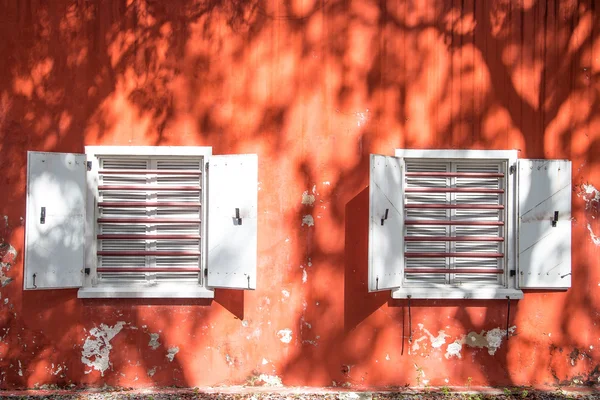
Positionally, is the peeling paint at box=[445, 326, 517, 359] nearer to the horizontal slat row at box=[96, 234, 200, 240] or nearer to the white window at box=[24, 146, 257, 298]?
the white window at box=[24, 146, 257, 298]

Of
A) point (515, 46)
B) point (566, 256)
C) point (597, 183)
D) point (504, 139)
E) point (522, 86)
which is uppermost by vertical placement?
point (515, 46)

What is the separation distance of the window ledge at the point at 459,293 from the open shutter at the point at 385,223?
21 cm

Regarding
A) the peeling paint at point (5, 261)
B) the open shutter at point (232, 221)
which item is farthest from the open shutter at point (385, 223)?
the peeling paint at point (5, 261)

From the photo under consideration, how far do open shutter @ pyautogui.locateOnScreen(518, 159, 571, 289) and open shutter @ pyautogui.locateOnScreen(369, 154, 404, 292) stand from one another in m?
1.20

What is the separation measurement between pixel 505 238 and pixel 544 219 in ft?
1.30

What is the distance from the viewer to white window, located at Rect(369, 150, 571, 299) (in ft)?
16.3

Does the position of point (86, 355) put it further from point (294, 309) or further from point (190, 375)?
point (294, 309)

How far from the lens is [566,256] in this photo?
4977 millimetres

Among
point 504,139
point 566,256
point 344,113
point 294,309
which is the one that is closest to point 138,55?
point 344,113

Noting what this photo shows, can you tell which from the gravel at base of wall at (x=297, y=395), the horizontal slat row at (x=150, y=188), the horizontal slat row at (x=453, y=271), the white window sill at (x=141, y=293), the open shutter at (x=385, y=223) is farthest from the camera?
the horizontal slat row at (x=453, y=271)

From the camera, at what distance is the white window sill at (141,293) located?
487 centimetres

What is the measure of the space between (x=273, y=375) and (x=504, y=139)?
3216 millimetres

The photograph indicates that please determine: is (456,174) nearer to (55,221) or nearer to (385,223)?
(385,223)

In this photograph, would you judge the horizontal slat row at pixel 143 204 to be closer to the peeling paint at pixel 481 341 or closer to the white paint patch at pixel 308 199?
the white paint patch at pixel 308 199
